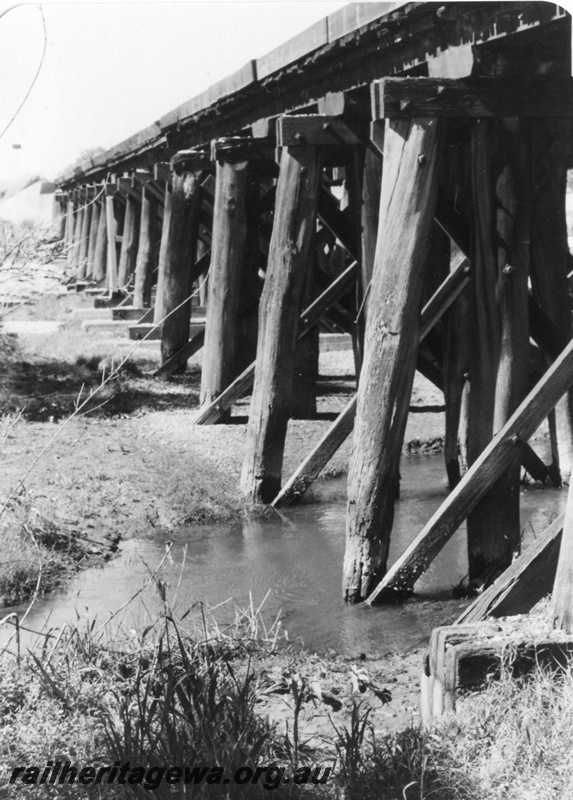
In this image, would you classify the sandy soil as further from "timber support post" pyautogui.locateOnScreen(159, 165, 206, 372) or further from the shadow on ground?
"timber support post" pyautogui.locateOnScreen(159, 165, 206, 372)

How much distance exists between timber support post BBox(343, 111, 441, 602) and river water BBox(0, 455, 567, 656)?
0.29 meters

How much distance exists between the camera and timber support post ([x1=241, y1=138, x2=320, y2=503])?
20.3 ft

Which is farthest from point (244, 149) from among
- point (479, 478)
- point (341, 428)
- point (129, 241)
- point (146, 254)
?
point (129, 241)

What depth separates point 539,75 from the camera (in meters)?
4.50

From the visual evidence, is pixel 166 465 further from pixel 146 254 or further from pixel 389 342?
pixel 146 254

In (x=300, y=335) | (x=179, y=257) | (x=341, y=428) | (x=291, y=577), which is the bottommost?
(x=291, y=577)

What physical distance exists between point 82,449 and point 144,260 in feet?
22.8

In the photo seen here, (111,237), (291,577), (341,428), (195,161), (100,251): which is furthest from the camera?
(100,251)

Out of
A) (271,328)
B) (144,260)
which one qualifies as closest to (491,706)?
(271,328)

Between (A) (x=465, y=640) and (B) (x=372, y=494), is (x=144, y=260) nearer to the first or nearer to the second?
(B) (x=372, y=494)

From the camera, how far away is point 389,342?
4559 millimetres

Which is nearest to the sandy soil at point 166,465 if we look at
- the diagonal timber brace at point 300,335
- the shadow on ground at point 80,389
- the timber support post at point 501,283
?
the shadow on ground at point 80,389

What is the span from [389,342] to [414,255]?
15.6 inches

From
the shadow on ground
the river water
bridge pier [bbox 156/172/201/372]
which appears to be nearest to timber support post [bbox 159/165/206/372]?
bridge pier [bbox 156/172/201/372]
